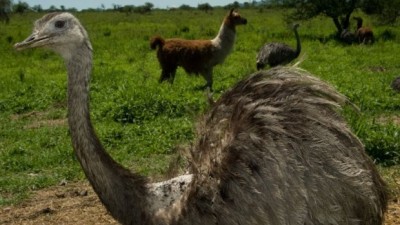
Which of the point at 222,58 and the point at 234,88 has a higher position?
the point at 234,88

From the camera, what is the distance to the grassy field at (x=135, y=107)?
604cm

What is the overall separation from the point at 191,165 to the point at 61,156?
141 inches

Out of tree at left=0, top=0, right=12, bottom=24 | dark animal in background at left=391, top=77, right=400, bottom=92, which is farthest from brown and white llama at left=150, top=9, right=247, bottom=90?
tree at left=0, top=0, right=12, bottom=24

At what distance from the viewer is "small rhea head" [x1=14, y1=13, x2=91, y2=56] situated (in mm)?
3322

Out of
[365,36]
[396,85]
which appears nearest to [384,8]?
[365,36]

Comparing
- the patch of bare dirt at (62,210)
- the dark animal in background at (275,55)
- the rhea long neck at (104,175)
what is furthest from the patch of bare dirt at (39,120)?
the dark animal in background at (275,55)

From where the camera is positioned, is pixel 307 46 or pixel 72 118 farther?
pixel 307 46

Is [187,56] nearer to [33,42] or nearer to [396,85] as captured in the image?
[396,85]

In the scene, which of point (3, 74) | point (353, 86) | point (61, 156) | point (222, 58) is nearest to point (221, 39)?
point (222, 58)

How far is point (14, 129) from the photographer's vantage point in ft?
27.1

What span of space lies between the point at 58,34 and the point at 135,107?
16.2 ft

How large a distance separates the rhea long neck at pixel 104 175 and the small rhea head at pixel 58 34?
0.26 metres

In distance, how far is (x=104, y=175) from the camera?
10.3ft

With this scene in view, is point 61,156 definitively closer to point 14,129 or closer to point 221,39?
point 14,129
